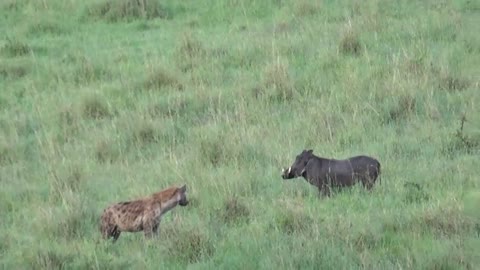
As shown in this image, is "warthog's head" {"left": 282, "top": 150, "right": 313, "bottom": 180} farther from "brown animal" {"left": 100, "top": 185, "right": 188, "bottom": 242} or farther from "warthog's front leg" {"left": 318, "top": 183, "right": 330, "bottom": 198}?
"brown animal" {"left": 100, "top": 185, "right": 188, "bottom": 242}

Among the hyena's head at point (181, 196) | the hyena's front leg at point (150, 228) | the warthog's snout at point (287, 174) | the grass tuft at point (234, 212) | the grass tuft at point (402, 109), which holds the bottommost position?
the grass tuft at point (402, 109)

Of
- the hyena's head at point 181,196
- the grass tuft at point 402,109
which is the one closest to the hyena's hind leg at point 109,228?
the hyena's head at point 181,196

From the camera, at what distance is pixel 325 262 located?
17.3 feet

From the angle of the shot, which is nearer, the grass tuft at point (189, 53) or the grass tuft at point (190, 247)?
the grass tuft at point (190, 247)

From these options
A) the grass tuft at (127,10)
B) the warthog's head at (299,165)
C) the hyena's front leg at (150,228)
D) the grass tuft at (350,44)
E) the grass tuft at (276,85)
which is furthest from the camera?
the grass tuft at (127,10)

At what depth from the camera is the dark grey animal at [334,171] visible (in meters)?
6.47


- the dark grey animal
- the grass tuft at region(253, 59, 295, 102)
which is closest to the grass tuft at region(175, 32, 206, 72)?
the grass tuft at region(253, 59, 295, 102)

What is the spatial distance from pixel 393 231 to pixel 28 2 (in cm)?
854

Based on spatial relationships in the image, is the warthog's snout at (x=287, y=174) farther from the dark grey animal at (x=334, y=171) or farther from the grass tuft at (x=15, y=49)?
the grass tuft at (x=15, y=49)

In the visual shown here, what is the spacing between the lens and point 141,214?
580cm

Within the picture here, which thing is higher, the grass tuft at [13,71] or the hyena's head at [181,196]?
the hyena's head at [181,196]

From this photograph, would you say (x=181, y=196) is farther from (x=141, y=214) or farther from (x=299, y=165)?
(x=299, y=165)

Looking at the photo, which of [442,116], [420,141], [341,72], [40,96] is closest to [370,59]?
[341,72]

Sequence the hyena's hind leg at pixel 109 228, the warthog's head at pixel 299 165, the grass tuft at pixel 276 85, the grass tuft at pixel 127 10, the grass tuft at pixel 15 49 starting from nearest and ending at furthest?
the hyena's hind leg at pixel 109 228 → the warthog's head at pixel 299 165 → the grass tuft at pixel 276 85 → the grass tuft at pixel 15 49 → the grass tuft at pixel 127 10
